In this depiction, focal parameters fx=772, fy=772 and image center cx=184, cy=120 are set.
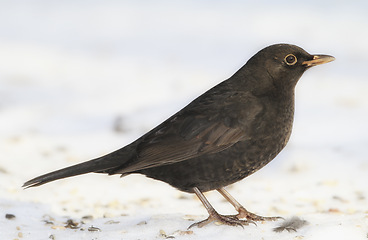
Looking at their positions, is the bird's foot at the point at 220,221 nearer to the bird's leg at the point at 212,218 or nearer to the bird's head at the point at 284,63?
the bird's leg at the point at 212,218

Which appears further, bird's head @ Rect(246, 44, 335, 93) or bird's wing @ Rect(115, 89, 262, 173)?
bird's head @ Rect(246, 44, 335, 93)

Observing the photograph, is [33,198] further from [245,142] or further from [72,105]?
[72,105]

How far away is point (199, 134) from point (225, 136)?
20 cm

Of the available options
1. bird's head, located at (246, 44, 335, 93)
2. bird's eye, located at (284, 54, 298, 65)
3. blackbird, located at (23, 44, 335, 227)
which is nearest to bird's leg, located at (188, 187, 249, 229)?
blackbird, located at (23, 44, 335, 227)

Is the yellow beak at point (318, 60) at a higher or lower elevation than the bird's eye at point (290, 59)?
lower

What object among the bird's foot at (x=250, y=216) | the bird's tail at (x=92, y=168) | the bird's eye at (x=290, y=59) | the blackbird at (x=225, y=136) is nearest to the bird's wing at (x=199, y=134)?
the blackbird at (x=225, y=136)

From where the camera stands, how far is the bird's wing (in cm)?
527

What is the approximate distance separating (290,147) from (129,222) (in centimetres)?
332

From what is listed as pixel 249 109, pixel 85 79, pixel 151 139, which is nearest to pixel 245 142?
pixel 249 109

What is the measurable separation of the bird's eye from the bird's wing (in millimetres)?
406

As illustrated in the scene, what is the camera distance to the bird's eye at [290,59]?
18.2ft

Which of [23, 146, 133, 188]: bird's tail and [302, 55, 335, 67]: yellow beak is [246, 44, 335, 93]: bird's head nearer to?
[302, 55, 335, 67]: yellow beak

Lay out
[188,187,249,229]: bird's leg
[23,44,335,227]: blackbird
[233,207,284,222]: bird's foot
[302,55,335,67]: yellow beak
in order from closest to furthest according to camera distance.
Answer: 1. [23,44,335,227]: blackbird
2. [188,187,249,229]: bird's leg
3. [302,55,335,67]: yellow beak
4. [233,207,284,222]: bird's foot

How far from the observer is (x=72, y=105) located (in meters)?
10.8
